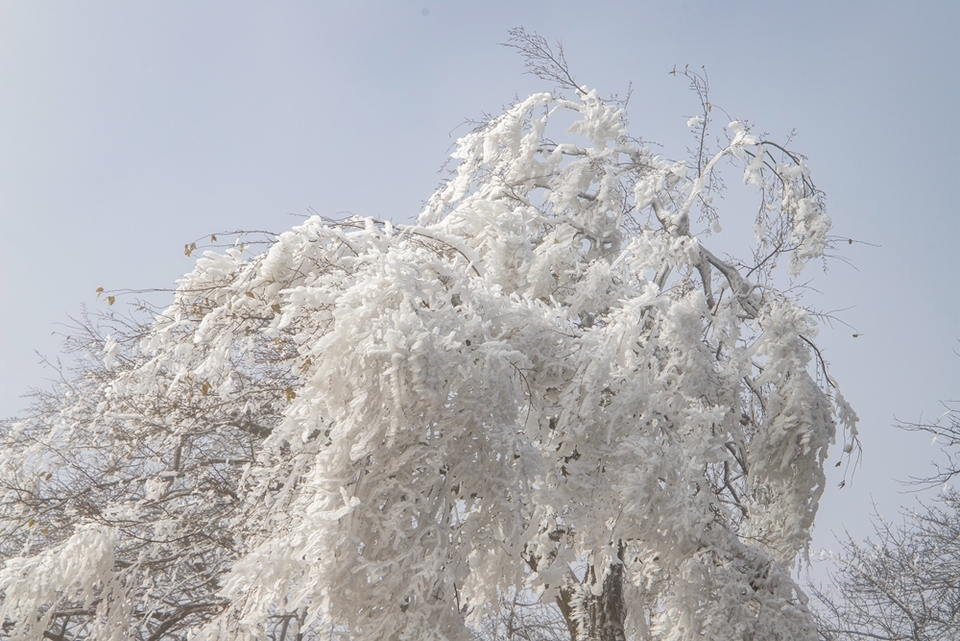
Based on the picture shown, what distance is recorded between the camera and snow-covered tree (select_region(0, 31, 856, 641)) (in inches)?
166

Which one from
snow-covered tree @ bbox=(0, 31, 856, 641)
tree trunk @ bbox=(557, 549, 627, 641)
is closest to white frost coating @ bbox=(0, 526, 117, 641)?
snow-covered tree @ bbox=(0, 31, 856, 641)

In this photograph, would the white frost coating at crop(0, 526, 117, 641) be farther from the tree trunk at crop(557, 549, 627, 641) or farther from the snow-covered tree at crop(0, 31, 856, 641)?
the tree trunk at crop(557, 549, 627, 641)

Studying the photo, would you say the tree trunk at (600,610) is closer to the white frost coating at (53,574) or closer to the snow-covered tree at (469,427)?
the snow-covered tree at (469,427)

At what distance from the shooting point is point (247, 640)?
4852 millimetres

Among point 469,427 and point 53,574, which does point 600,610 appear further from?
point 53,574

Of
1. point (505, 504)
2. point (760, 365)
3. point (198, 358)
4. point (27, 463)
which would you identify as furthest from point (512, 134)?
point (27, 463)

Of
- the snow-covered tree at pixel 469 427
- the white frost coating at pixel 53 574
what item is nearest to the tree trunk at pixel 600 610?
the snow-covered tree at pixel 469 427

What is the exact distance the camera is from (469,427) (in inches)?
173

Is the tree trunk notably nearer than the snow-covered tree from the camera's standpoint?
No

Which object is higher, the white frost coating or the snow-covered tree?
the snow-covered tree

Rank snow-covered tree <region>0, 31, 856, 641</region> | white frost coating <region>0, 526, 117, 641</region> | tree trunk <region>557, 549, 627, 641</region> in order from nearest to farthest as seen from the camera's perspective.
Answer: snow-covered tree <region>0, 31, 856, 641</region> → white frost coating <region>0, 526, 117, 641</region> → tree trunk <region>557, 549, 627, 641</region>

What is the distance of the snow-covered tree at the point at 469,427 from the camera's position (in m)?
4.21

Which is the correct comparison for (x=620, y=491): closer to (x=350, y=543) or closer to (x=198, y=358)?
(x=350, y=543)

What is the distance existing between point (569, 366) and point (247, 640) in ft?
8.32
